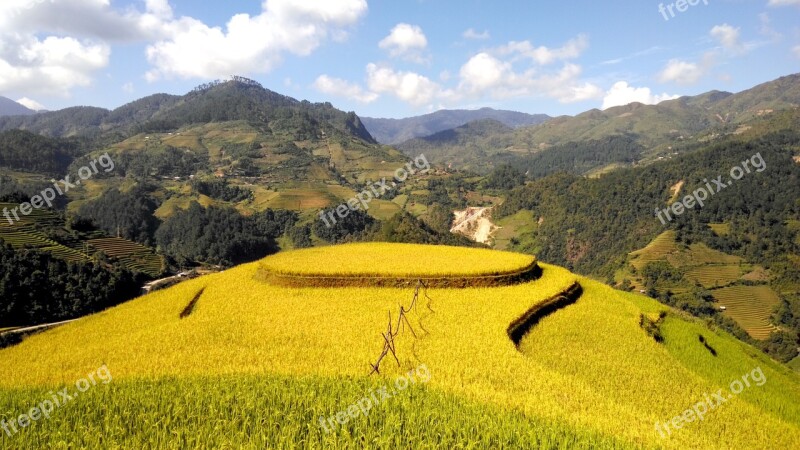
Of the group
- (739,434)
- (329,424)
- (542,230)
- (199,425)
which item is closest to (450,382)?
(329,424)

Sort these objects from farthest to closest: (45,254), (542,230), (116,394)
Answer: (542,230), (45,254), (116,394)

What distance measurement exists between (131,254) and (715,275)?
5141 inches

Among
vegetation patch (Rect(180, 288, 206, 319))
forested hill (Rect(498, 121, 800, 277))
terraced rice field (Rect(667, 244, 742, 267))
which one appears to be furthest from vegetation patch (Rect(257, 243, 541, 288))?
forested hill (Rect(498, 121, 800, 277))

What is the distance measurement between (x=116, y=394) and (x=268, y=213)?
146 meters

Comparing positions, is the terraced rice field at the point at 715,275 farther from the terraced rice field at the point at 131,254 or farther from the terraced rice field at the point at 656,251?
the terraced rice field at the point at 131,254

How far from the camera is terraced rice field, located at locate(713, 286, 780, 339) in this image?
286 ft

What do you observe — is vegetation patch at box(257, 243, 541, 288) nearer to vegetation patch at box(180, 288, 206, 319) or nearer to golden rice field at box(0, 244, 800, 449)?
golden rice field at box(0, 244, 800, 449)

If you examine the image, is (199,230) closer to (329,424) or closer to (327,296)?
(327,296)

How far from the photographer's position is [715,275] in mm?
107875

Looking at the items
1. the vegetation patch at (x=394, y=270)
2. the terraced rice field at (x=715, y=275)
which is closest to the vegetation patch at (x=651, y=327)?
the vegetation patch at (x=394, y=270)

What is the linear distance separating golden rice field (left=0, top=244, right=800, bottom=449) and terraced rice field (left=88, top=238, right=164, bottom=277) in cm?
6708

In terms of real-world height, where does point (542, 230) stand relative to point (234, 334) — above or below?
below

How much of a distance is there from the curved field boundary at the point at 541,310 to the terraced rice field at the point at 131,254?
78.9 meters

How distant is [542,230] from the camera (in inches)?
6462
